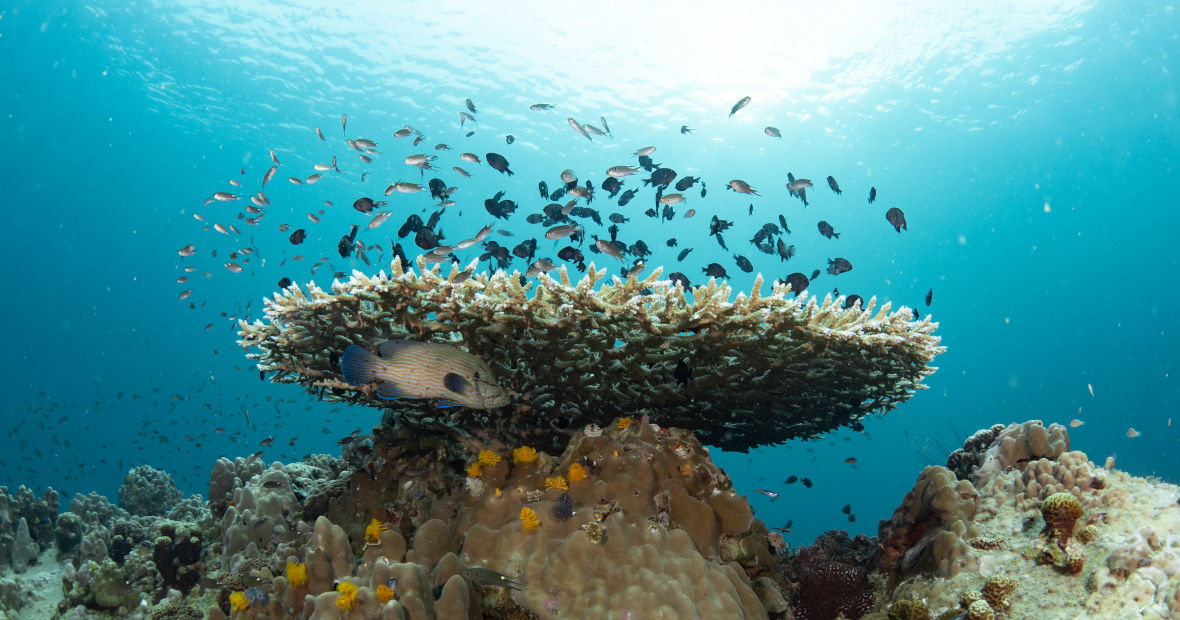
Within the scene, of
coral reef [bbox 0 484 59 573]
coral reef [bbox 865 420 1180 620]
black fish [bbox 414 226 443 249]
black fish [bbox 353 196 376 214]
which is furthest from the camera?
black fish [bbox 353 196 376 214]

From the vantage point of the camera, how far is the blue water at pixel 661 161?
31.6 metres

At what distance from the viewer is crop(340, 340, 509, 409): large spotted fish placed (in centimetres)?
290

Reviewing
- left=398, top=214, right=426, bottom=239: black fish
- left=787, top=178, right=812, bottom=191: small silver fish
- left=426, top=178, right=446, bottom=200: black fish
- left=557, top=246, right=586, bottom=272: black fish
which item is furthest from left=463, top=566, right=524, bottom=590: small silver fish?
left=787, top=178, right=812, bottom=191: small silver fish

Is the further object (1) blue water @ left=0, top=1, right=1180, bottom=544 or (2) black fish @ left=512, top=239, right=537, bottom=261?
(1) blue water @ left=0, top=1, right=1180, bottom=544

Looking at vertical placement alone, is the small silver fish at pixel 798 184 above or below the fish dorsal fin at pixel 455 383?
above

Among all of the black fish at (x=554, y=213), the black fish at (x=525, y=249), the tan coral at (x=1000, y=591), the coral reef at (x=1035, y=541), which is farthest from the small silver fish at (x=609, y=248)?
the tan coral at (x=1000, y=591)

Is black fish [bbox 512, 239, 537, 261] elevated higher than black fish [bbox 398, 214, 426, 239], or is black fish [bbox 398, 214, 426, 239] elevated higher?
black fish [bbox 512, 239, 537, 261]

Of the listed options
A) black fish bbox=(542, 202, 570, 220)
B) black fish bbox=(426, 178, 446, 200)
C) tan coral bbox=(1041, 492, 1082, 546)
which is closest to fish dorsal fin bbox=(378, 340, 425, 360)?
tan coral bbox=(1041, 492, 1082, 546)

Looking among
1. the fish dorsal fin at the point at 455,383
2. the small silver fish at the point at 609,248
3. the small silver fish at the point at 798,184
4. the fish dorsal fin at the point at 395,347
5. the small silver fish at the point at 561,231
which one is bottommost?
the fish dorsal fin at the point at 395,347

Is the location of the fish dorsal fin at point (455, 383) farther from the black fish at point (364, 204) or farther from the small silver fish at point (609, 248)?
the black fish at point (364, 204)

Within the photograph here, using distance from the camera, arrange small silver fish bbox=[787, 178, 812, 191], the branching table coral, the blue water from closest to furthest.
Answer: the branching table coral → small silver fish bbox=[787, 178, 812, 191] → the blue water

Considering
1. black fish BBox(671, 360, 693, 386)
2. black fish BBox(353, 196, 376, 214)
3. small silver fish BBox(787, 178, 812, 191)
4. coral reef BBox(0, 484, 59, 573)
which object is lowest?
coral reef BBox(0, 484, 59, 573)

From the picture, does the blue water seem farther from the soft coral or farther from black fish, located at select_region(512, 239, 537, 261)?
black fish, located at select_region(512, 239, 537, 261)

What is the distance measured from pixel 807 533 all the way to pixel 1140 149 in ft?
187
